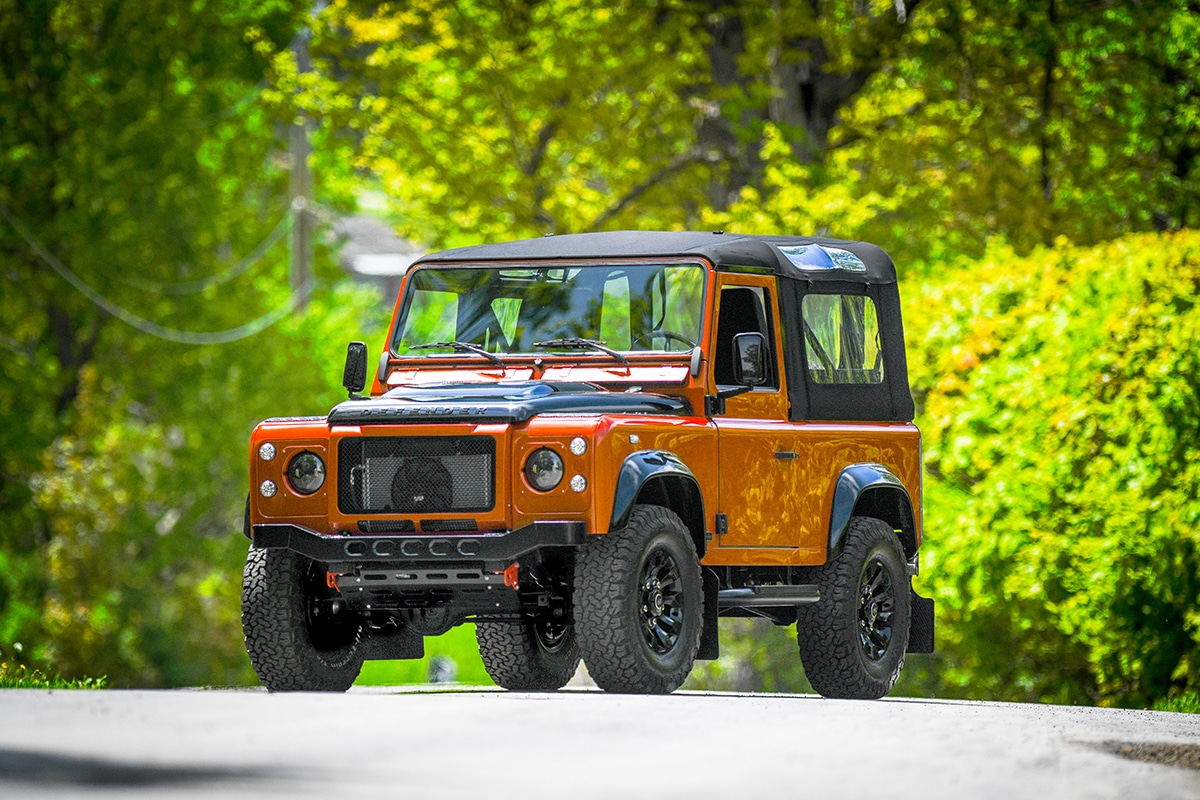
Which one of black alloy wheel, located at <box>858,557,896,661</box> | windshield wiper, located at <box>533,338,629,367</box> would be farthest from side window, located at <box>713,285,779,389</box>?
black alloy wheel, located at <box>858,557,896,661</box>

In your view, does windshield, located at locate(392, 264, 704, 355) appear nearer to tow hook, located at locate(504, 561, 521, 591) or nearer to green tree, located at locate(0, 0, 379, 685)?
tow hook, located at locate(504, 561, 521, 591)

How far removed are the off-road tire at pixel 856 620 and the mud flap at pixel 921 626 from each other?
35 centimetres

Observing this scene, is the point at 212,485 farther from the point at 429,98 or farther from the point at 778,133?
the point at 778,133

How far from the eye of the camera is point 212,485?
119 feet

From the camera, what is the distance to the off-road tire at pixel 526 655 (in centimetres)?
1379

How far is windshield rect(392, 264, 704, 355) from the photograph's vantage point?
12367mm

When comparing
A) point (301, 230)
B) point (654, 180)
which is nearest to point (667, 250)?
point (654, 180)

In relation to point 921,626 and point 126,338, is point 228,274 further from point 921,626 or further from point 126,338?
point 921,626

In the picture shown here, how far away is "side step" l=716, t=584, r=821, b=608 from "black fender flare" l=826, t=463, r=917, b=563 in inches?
9.3

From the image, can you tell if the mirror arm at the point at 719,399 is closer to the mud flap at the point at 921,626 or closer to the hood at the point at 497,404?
the hood at the point at 497,404

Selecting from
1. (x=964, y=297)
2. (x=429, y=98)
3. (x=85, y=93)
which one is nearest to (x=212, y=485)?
(x=85, y=93)

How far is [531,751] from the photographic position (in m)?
8.48

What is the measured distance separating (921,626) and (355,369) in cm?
375

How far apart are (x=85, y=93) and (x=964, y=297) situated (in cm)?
1926
